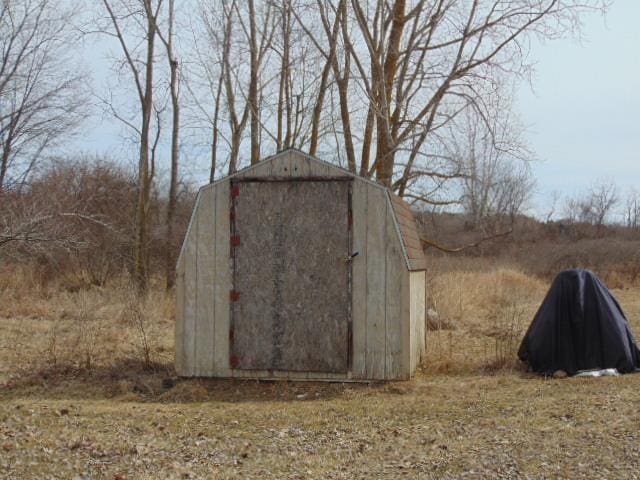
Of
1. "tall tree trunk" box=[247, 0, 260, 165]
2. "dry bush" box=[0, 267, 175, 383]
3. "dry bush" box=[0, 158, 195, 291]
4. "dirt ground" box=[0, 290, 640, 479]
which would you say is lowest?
"dirt ground" box=[0, 290, 640, 479]

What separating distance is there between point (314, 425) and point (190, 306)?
261cm

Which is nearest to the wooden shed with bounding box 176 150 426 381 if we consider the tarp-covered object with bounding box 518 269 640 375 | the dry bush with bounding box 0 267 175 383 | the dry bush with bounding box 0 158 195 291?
the dry bush with bounding box 0 267 175 383

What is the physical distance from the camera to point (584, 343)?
925 centimetres

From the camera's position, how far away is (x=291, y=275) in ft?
28.5

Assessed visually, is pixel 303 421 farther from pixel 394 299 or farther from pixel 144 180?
pixel 144 180

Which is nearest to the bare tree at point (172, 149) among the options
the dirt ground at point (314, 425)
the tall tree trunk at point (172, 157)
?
the tall tree trunk at point (172, 157)

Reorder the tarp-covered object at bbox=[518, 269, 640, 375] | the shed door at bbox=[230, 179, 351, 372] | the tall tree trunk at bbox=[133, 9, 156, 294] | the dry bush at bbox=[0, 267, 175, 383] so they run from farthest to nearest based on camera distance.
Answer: the tall tree trunk at bbox=[133, 9, 156, 294]
the dry bush at bbox=[0, 267, 175, 383]
the tarp-covered object at bbox=[518, 269, 640, 375]
the shed door at bbox=[230, 179, 351, 372]

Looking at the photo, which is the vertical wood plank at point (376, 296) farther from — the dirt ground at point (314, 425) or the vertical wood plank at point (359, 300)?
the dirt ground at point (314, 425)

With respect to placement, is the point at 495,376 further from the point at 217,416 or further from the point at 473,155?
the point at 473,155

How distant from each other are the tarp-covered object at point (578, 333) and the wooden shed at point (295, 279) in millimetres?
1740

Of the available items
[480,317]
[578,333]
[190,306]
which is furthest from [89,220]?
[578,333]

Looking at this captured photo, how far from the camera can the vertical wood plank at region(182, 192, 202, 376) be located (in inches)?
347

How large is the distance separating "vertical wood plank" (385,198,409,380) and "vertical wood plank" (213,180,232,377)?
1844 millimetres

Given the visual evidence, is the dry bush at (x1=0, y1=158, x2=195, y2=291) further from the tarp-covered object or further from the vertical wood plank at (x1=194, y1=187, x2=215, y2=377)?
the tarp-covered object
